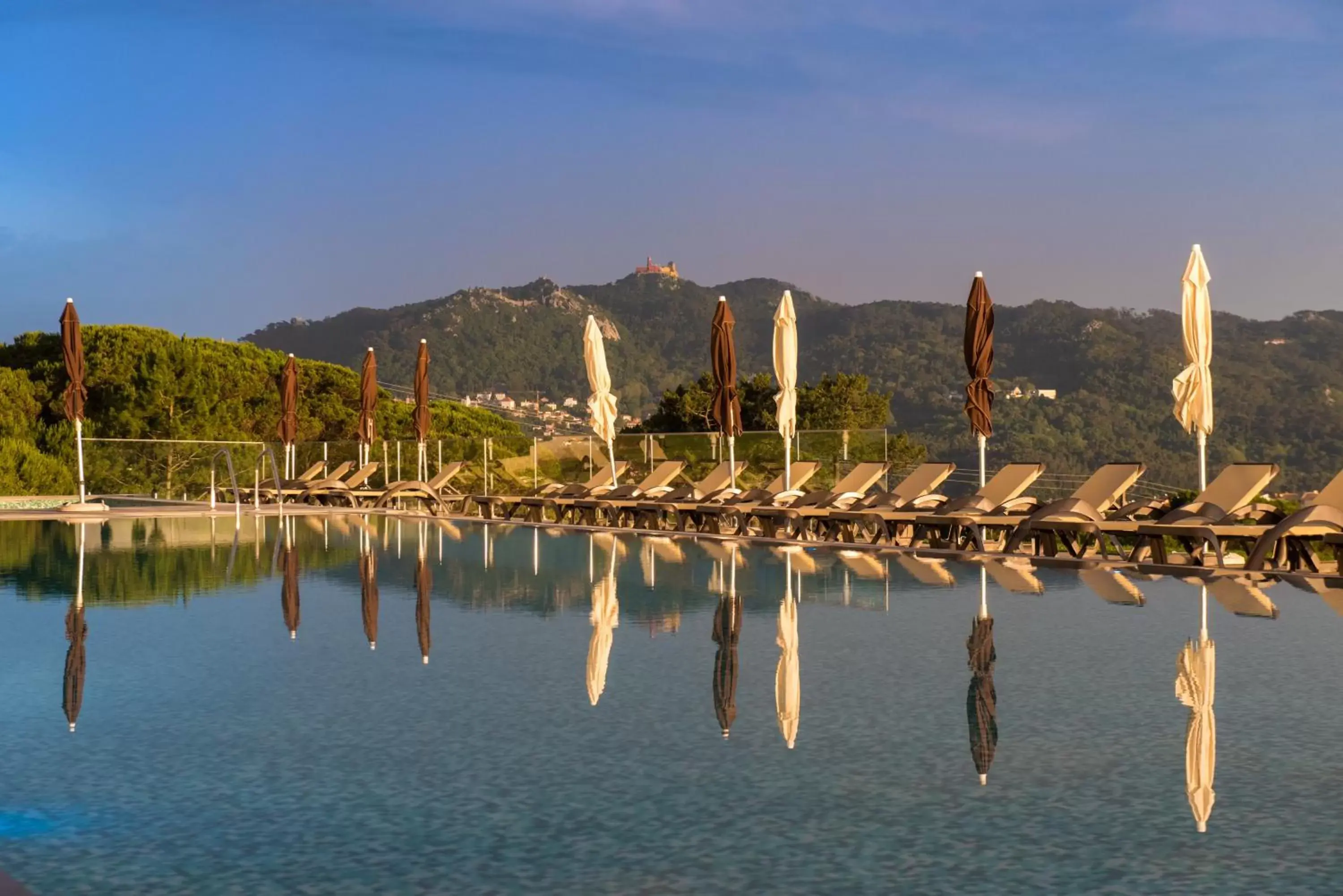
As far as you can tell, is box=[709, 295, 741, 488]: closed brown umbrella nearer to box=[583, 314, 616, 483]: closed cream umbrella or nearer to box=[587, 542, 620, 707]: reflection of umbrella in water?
box=[583, 314, 616, 483]: closed cream umbrella

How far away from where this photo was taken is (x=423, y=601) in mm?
8203

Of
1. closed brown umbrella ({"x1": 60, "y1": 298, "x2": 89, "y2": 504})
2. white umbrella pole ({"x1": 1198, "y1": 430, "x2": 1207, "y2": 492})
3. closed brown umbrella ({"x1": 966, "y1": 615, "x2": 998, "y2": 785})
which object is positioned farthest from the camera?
closed brown umbrella ({"x1": 60, "y1": 298, "x2": 89, "y2": 504})

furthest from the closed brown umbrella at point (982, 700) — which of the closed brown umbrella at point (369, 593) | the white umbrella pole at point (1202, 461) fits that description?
the white umbrella pole at point (1202, 461)

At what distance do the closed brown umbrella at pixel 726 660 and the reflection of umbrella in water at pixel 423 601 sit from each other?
126cm

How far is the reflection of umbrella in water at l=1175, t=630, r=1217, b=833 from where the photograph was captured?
3578 millimetres

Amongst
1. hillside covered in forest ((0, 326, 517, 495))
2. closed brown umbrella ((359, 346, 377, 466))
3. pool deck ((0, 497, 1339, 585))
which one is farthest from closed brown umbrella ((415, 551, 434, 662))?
hillside covered in forest ((0, 326, 517, 495))

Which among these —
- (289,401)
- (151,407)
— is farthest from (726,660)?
(151,407)

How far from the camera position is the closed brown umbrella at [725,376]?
1477 centimetres

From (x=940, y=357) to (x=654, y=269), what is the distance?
21.2m

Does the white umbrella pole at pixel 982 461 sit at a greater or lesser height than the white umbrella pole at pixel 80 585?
greater

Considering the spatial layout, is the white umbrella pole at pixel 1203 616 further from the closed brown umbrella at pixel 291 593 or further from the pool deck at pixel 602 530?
the closed brown umbrella at pixel 291 593

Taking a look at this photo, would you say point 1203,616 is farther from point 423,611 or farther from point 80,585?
point 80,585

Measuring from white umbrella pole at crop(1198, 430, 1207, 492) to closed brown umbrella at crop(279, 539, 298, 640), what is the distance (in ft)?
21.5

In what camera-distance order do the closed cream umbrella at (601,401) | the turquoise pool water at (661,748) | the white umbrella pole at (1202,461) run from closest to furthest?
the turquoise pool water at (661,748) < the white umbrella pole at (1202,461) < the closed cream umbrella at (601,401)
